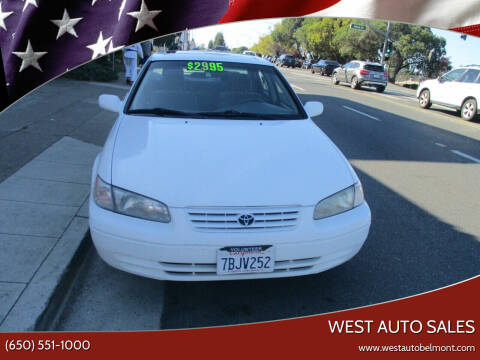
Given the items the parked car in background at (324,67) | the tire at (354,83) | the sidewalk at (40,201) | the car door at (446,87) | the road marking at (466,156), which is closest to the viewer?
the sidewalk at (40,201)

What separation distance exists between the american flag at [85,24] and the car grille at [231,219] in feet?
3.47

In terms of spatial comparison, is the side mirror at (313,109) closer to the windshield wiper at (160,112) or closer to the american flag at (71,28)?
the windshield wiper at (160,112)

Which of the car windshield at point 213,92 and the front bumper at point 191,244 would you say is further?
the car windshield at point 213,92

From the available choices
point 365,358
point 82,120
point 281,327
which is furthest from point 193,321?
point 82,120

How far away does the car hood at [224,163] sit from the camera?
105 inches

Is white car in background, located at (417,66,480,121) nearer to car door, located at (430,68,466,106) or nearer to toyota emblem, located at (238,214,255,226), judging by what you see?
car door, located at (430,68,466,106)

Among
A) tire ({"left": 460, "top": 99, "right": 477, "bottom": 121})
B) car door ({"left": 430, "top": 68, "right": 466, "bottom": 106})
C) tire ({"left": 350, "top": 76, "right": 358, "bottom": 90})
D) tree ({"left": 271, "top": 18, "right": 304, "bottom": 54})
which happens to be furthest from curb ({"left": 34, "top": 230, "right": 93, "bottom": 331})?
tire ({"left": 350, "top": 76, "right": 358, "bottom": 90})

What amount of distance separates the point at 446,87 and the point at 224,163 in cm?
1463

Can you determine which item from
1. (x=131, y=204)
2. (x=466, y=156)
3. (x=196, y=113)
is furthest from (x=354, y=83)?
(x=131, y=204)

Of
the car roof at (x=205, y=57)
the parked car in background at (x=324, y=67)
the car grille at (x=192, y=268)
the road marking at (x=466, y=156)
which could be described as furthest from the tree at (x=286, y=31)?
the parked car in background at (x=324, y=67)

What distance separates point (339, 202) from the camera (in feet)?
9.50

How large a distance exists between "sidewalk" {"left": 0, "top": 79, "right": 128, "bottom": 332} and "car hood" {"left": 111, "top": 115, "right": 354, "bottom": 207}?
0.88m

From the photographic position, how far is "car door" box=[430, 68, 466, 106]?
1447 cm

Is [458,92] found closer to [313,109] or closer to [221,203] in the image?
[313,109]
